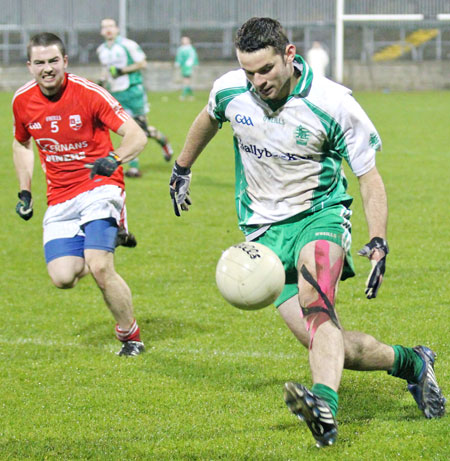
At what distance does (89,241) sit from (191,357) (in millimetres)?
1079

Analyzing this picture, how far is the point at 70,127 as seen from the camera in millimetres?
6723

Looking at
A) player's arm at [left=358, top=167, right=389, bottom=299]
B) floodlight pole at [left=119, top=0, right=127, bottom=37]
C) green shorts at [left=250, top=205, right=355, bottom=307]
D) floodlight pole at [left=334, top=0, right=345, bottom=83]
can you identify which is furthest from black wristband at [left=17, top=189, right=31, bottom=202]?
floodlight pole at [left=119, top=0, right=127, bottom=37]

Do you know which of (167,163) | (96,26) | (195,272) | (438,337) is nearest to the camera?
(438,337)

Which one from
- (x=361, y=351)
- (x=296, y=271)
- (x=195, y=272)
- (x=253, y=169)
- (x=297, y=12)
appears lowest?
(x=195, y=272)

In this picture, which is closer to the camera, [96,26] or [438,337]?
[438,337]

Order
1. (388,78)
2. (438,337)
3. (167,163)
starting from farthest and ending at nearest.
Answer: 1. (388,78)
2. (167,163)
3. (438,337)

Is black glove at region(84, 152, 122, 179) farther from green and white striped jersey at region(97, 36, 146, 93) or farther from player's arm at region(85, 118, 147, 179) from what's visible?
green and white striped jersey at region(97, 36, 146, 93)

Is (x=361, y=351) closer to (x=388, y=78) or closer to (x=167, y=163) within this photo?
(x=167, y=163)

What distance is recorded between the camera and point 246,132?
16.5ft

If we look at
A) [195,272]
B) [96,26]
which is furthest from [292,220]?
[96,26]

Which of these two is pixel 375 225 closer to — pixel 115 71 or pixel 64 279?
pixel 64 279

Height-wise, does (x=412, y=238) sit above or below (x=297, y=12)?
below

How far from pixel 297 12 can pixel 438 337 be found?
36.9 metres

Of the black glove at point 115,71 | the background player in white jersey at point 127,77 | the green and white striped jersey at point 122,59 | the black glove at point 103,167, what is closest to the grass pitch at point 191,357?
the black glove at point 103,167
